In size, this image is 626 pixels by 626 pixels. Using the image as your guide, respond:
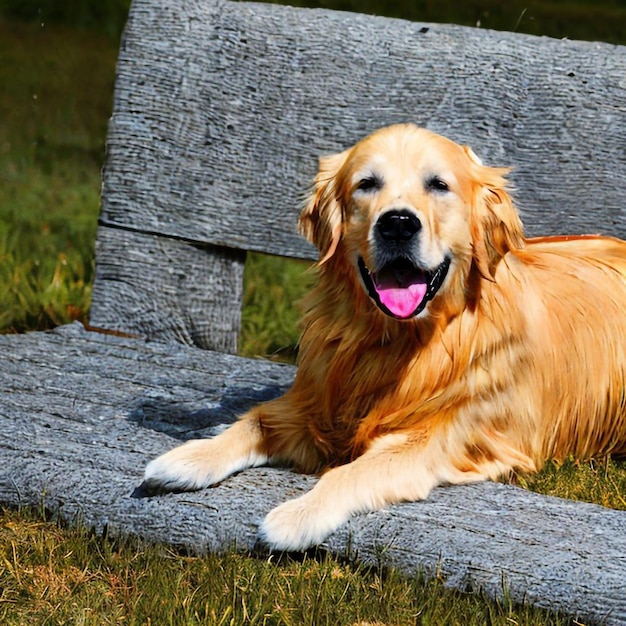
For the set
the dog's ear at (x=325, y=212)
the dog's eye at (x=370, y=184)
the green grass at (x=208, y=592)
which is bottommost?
the green grass at (x=208, y=592)

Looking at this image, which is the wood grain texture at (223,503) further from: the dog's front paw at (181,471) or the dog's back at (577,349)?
the dog's back at (577,349)

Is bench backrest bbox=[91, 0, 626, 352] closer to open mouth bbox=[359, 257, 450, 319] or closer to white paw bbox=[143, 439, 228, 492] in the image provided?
open mouth bbox=[359, 257, 450, 319]

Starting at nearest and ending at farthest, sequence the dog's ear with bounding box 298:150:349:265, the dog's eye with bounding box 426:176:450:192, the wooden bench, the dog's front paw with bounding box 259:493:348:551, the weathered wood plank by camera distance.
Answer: the dog's front paw with bounding box 259:493:348:551
the dog's eye with bounding box 426:176:450:192
the dog's ear with bounding box 298:150:349:265
the wooden bench
the weathered wood plank

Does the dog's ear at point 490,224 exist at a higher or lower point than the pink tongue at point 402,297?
higher

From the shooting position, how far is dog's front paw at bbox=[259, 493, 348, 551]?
277cm

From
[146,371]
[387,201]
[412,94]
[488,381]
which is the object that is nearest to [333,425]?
[488,381]

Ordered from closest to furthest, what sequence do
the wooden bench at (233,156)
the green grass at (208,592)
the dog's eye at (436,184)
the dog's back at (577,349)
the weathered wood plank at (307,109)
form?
the green grass at (208,592) → the dog's eye at (436,184) → the dog's back at (577,349) → the wooden bench at (233,156) → the weathered wood plank at (307,109)

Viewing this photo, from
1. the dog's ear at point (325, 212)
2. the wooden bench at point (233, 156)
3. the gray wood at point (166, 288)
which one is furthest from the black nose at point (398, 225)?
the gray wood at point (166, 288)

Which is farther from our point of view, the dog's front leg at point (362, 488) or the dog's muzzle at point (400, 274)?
the dog's muzzle at point (400, 274)

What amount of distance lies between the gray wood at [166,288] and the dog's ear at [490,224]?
168 centimetres

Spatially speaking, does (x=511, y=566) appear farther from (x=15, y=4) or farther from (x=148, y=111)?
(x=15, y=4)

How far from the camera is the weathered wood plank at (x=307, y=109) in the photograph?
4246 mm

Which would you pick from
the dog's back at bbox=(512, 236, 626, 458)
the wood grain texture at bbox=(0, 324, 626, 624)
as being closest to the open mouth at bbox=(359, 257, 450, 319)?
the dog's back at bbox=(512, 236, 626, 458)

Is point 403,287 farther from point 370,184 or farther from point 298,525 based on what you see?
point 298,525
